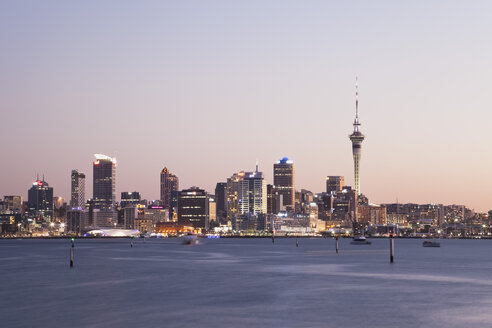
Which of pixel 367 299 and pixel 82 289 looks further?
pixel 82 289

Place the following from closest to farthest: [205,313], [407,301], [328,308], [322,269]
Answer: [205,313], [328,308], [407,301], [322,269]

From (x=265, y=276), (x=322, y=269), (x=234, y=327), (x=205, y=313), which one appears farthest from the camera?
(x=322, y=269)

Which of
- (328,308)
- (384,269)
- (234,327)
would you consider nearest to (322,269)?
(384,269)

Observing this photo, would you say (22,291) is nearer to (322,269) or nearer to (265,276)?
(265,276)

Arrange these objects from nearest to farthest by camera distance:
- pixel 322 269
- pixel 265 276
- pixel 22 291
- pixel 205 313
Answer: pixel 205 313 → pixel 22 291 → pixel 265 276 → pixel 322 269

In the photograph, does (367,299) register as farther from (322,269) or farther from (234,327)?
(322,269)

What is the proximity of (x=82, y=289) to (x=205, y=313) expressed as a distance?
26.0m

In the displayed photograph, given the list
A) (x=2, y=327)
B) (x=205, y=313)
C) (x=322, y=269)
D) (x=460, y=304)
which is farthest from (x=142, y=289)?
(x=322, y=269)

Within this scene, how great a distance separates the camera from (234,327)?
166 ft

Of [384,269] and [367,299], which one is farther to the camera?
[384,269]

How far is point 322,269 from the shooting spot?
116m

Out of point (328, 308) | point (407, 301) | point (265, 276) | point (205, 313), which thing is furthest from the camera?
point (265, 276)

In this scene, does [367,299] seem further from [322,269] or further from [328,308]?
[322,269]

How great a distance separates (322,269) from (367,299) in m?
46.5
